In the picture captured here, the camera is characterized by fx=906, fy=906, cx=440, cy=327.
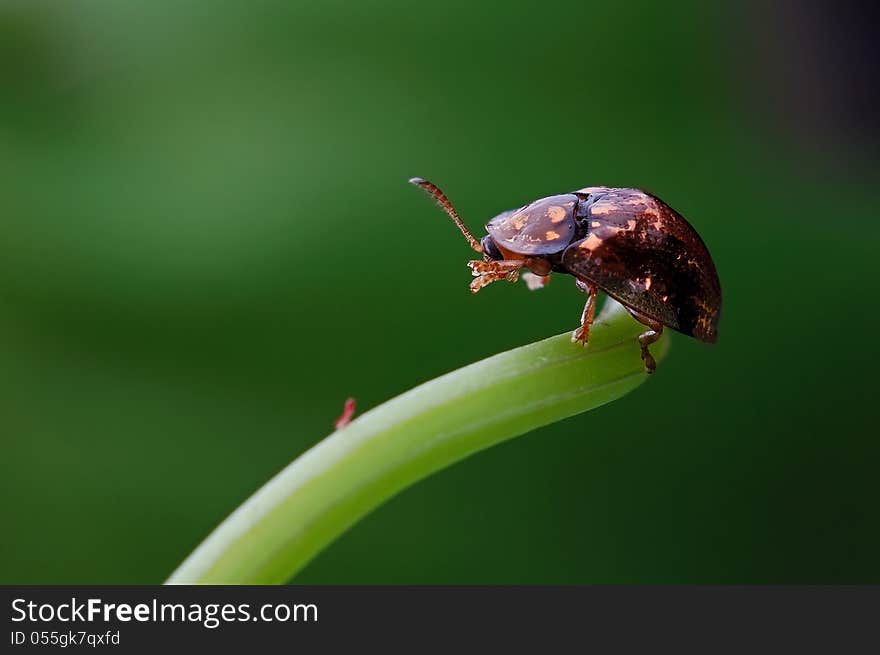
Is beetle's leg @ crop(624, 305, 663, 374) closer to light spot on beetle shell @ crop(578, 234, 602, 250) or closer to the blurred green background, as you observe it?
light spot on beetle shell @ crop(578, 234, 602, 250)

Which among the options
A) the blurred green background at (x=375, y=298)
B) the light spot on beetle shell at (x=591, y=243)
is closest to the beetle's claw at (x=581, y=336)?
the light spot on beetle shell at (x=591, y=243)

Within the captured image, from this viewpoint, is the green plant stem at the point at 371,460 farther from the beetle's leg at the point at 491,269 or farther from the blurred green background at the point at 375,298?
the blurred green background at the point at 375,298

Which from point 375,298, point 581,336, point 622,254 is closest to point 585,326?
point 581,336

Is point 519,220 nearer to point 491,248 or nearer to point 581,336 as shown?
point 491,248

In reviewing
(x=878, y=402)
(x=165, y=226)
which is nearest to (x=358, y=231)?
(x=165, y=226)

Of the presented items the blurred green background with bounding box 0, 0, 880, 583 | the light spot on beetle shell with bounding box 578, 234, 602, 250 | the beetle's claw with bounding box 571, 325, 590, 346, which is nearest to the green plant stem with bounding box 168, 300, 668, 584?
the beetle's claw with bounding box 571, 325, 590, 346

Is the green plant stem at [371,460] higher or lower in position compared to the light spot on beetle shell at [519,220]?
lower

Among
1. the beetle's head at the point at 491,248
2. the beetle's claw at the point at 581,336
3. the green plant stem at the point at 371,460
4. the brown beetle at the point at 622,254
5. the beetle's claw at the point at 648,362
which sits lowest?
the green plant stem at the point at 371,460
